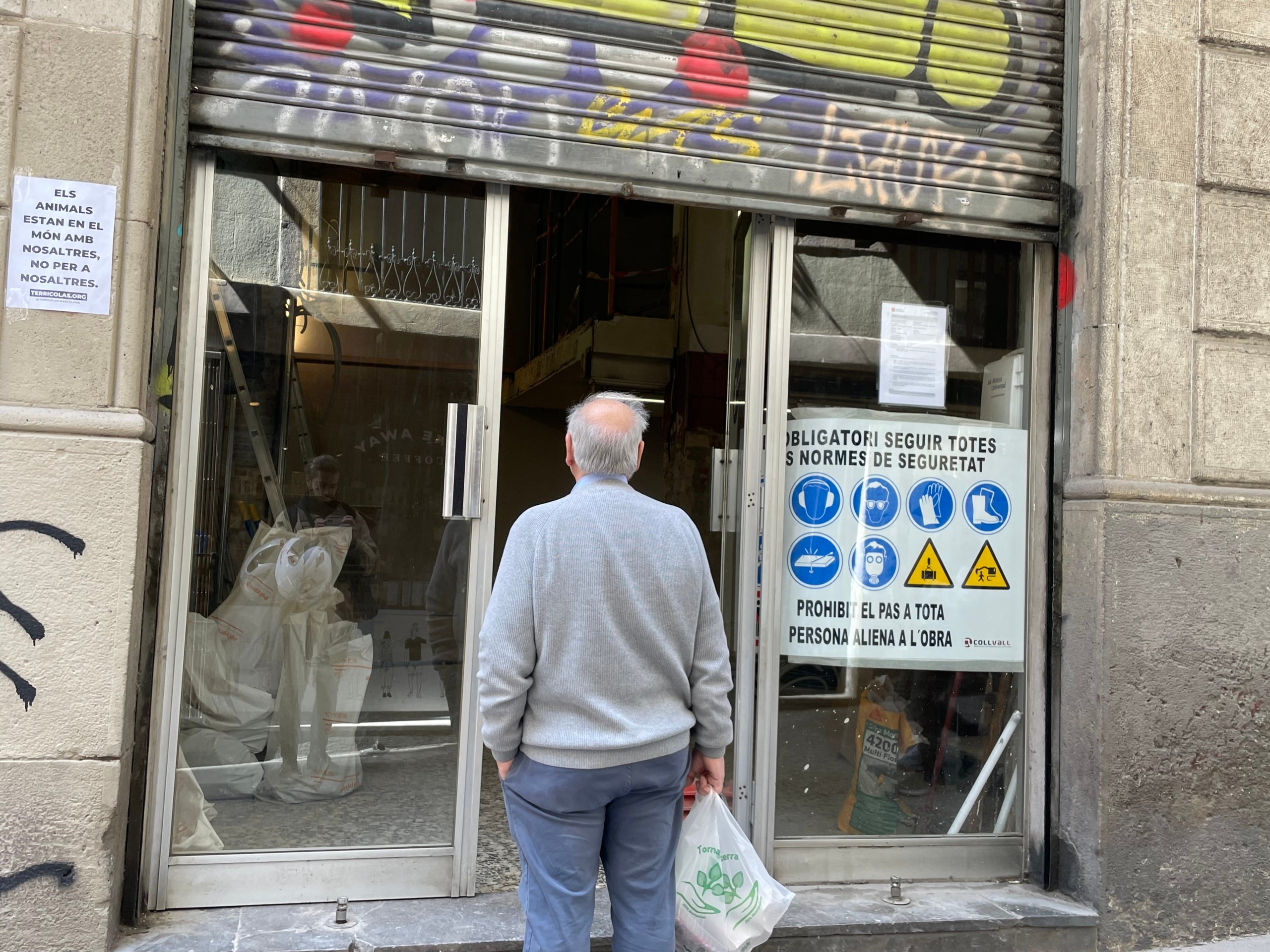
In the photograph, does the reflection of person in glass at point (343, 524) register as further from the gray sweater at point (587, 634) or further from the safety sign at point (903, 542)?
the safety sign at point (903, 542)

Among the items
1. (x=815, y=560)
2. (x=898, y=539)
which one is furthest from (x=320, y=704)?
(x=898, y=539)

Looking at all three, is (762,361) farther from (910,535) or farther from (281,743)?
(281,743)

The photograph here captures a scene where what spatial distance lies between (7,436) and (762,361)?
8.75 ft

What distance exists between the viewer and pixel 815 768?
4227 mm

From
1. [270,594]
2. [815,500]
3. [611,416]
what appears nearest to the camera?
[611,416]

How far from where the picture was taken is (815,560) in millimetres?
4215

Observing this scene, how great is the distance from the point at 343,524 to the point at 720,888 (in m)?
1.92

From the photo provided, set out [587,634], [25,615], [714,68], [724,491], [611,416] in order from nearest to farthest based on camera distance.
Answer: [587,634] → [611,416] → [25,615] → [714,68] → [724,491]

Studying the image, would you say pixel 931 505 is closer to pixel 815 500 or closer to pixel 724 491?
pixel 815 500

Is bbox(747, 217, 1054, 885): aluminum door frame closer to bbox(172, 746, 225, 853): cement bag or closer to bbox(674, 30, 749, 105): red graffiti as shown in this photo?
bbox(674, 30, 749, 105): red graffiti

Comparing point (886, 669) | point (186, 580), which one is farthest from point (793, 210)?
point (186, 580)

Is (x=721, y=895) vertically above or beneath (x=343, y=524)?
beneath

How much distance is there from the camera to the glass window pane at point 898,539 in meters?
4.21

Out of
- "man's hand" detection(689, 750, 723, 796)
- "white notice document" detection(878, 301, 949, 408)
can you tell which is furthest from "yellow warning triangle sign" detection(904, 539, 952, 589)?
"man's hand" detection(689, 750, 723, 796)
